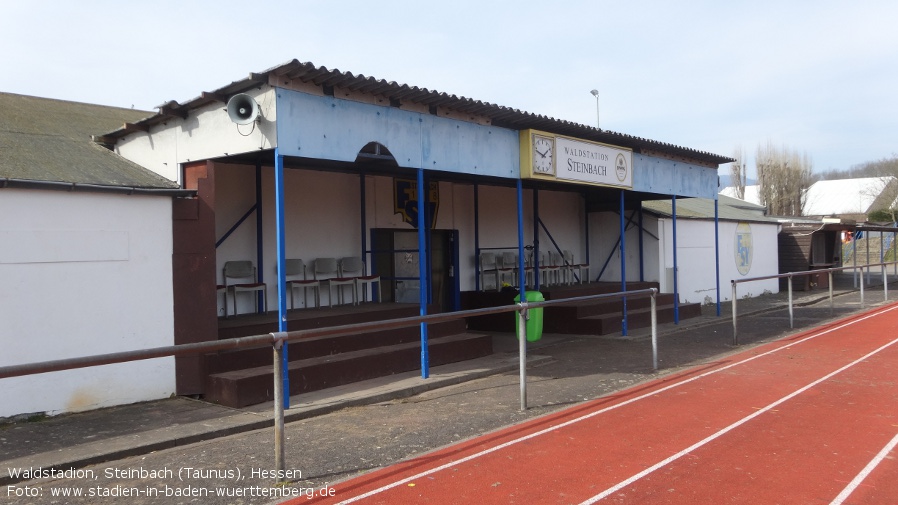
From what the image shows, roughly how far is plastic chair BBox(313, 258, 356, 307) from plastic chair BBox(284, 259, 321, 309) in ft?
0.62

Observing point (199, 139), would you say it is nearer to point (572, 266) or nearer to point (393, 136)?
point (393, 136)

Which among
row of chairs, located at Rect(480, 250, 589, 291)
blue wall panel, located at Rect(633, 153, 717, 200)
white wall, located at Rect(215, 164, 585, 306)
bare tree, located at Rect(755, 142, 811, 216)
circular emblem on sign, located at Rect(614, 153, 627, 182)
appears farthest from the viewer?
bare tree, located at Rect(755, 142, 811, 216)

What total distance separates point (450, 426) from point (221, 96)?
5.00m

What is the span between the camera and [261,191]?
11430mm

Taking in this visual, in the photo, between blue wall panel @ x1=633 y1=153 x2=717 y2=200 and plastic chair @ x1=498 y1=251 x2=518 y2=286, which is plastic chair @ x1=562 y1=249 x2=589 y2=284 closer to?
plastic chair @ x1=498 y1=251 x2=518 y2=286

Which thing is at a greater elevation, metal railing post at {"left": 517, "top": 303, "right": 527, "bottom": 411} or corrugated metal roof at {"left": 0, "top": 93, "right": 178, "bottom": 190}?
corrugated metal roof at {"left": 0, "top": 93, "right": 178, "bottom": 190}

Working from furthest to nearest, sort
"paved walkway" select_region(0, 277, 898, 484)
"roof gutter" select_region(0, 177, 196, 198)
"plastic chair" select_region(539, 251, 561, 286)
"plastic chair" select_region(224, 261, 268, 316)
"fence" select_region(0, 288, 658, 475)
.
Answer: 1. "plastic chair" select_region(539, 251, 561, 286)
2. "plastic chair" select_region(224, 261, 268, 316)
3. "roof gutter" select_region(0, 177, 196, 198)
4. "paved walkway" select_region(0, 277, 898, 484)
5. "fence" select_region(0, 288, 658, 475)

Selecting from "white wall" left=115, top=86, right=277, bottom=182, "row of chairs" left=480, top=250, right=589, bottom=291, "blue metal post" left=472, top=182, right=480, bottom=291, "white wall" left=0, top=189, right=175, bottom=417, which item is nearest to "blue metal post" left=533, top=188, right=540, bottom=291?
"row of chairs" left=480, top=250, right=589, bottom=291

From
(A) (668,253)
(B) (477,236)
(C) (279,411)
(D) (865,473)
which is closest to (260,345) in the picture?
(C) (279,411)

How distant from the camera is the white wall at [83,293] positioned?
7355 mm

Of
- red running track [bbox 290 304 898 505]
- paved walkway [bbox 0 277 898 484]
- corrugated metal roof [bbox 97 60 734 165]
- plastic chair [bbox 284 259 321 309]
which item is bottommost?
A: red running track [bbox 290 304 898 505]

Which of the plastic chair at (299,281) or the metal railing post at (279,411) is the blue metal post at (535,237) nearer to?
the plastic chair at (299,281)

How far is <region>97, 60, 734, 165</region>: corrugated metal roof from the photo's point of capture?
26.4ft

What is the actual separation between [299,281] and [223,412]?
13.6 feet
